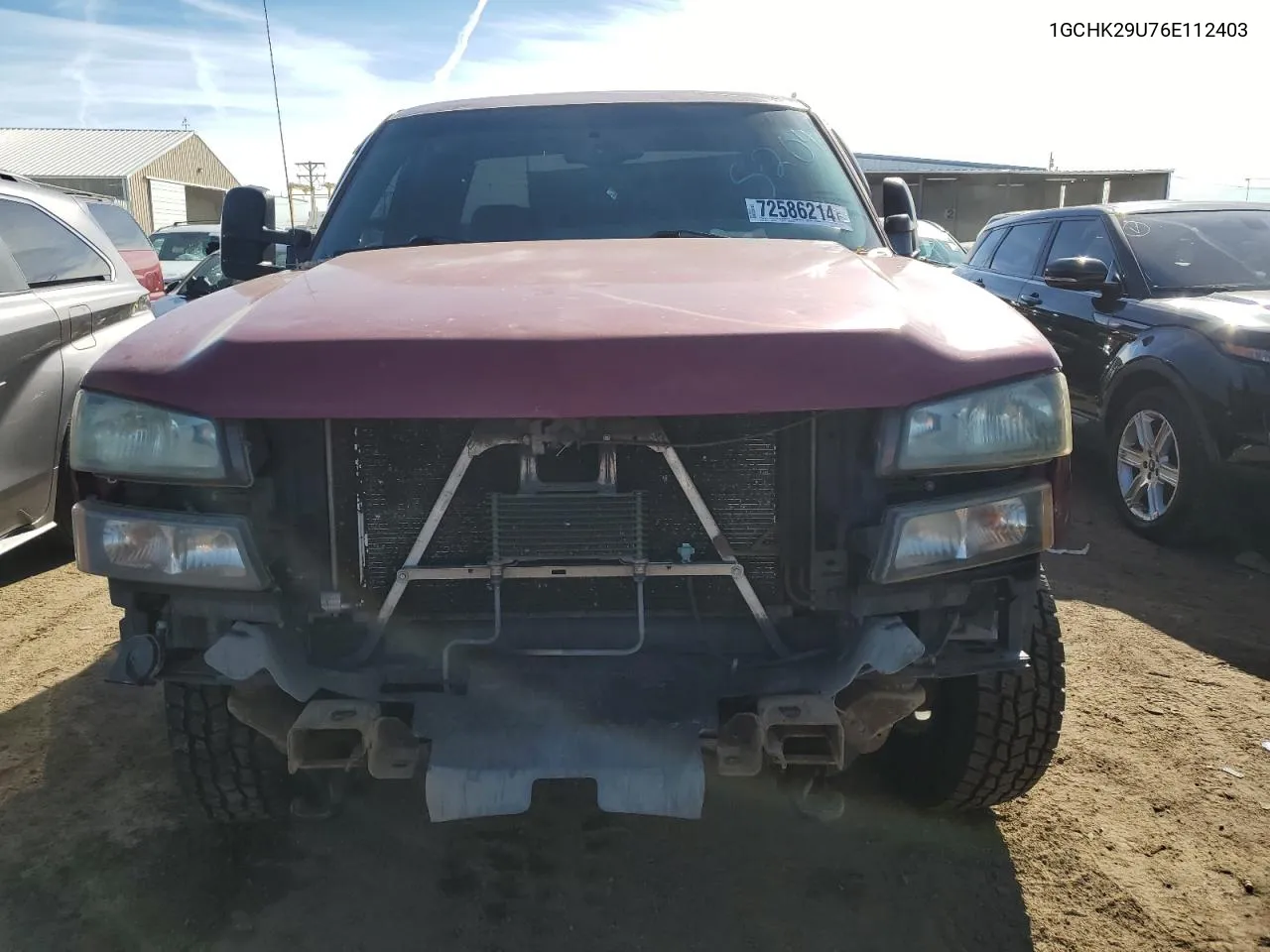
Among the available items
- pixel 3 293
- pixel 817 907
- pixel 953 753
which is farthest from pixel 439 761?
pixel 3 293

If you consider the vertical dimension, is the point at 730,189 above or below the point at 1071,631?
above

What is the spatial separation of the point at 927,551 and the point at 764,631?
398 millimetres

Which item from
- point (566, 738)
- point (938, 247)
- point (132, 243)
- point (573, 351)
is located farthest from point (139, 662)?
point (938, 247)

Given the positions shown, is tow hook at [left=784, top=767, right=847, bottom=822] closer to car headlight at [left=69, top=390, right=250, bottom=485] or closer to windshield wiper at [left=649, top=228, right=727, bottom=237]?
car headlight at [left=69, top=390, right=250, bottom=485]

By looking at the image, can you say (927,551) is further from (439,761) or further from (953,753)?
(439,761)

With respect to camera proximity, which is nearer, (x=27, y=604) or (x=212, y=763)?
(x=212, y=763)

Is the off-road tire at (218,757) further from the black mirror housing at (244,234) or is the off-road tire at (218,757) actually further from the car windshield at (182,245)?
the car windshield at (182,245)

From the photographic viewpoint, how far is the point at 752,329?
5.96ft

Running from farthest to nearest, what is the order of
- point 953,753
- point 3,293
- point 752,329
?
point 3,293 < point 953,753 < point 752,329

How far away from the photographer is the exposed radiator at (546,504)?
6.68 feet

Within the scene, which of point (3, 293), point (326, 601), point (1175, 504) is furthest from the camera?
point (1175, 504)

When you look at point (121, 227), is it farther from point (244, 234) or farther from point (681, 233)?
point (681, 233)

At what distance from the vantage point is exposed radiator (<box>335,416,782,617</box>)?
80.2 inches

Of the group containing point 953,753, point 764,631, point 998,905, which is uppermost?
point 764,631
